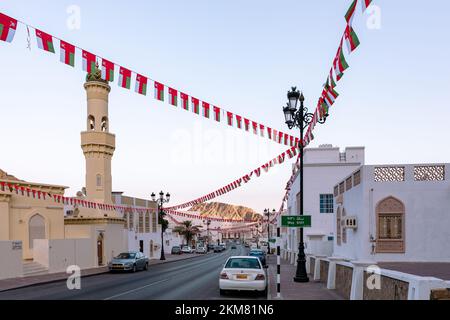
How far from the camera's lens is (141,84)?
13.5 meters

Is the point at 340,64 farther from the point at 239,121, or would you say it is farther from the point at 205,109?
the point at 239,121

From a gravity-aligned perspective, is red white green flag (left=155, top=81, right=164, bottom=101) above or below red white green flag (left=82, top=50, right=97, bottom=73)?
below

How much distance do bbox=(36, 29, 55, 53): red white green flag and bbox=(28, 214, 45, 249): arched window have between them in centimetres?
2296

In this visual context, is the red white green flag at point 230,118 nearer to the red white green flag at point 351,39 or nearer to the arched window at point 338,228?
the red white green flag at point 351,39

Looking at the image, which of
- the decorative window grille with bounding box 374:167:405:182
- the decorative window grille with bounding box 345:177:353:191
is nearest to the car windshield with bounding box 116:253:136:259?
the decorative window grille with bounding box 345:177:353:191

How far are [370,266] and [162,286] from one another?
10105 mm

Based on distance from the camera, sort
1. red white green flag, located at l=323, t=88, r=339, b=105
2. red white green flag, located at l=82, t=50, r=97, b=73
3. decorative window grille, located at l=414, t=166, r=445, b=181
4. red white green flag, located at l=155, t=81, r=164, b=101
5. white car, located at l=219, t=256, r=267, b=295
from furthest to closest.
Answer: decorative window grille, located at l=414, t=166, r=445, b=181 → white car, located at l=219, t=256, r=267, b=295 → red white green flag, located at l=155, t=81, r=164, b=101 → red white green flag, located at l=323, t=88, r=339, b=105 → red white green flag, located at l=82, t=50, r=97, b=73

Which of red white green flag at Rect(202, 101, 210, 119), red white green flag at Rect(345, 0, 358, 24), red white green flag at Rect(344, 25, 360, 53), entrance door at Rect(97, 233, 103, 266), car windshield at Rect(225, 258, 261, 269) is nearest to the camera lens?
red white green flag at Rect(345, 0, 358, 24)

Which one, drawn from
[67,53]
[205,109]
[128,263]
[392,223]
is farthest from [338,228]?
[67,53]

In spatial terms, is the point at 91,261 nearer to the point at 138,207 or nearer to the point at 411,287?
the point at 138,207

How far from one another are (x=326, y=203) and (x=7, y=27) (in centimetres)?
3482

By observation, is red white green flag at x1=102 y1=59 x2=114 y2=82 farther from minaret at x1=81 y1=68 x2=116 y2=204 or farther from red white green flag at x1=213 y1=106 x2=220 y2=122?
minaret at x1=81 y1=68 x2=116 y2=204

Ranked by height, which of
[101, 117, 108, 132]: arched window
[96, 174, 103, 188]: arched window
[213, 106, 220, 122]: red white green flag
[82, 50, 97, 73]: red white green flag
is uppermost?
[101, 117, 108, 132]: arched window

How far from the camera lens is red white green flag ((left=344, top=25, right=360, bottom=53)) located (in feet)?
31.3
